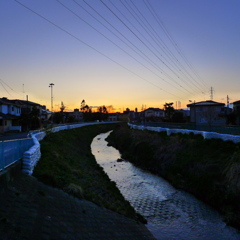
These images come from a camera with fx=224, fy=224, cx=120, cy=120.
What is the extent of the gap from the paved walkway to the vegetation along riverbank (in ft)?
16.6

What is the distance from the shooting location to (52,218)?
7371 millimetres

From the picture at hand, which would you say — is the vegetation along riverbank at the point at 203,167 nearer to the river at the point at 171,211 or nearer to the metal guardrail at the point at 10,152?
the river at the point at 171,211

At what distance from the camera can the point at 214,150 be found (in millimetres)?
18797

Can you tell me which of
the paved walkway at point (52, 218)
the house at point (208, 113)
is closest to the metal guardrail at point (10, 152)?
the paved walkway at point (52, 218)

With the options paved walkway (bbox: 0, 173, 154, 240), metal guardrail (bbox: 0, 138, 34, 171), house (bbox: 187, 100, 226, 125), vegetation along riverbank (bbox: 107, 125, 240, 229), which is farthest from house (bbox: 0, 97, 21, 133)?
house (bbox: 187, 100, 226, 125)

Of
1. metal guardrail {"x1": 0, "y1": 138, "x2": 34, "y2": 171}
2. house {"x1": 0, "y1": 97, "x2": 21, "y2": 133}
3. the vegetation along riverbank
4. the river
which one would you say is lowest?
the river

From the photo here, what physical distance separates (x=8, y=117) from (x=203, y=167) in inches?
1530

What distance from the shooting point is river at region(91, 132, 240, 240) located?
1026 cm

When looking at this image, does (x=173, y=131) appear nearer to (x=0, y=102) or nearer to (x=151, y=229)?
(x=151, y=229)

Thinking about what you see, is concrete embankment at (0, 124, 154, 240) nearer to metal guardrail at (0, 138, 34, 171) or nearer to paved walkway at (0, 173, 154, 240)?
paved walkway at (0, 173, 154, 240)

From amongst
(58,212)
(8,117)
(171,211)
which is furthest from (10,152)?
(8,117)

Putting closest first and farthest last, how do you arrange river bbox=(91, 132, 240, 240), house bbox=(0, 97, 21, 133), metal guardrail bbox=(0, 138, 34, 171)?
1. metal guardrail bbox=(0, 138, 34, 171)
2. river bbox=(91, 132, 240, 240)
3. house bbox=(0, 97, 21, 133)

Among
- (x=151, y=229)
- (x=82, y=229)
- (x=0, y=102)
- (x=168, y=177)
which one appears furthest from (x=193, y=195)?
(x=0, y=102)

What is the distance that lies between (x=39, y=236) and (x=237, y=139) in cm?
1660
